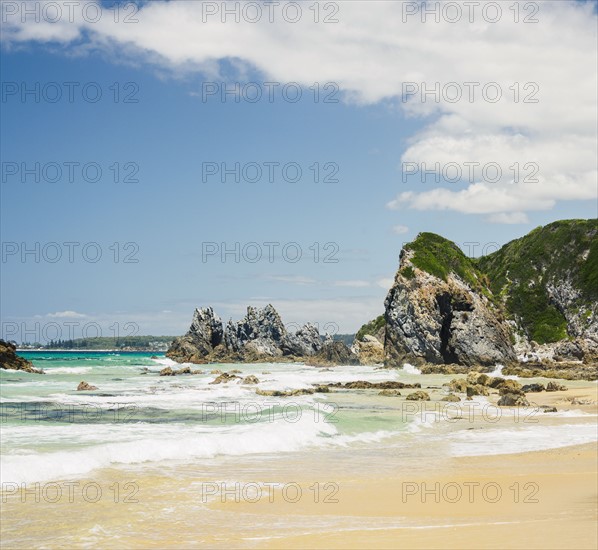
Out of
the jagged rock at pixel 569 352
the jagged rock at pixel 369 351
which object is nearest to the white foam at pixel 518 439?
the jagged rock at pixel 569 352

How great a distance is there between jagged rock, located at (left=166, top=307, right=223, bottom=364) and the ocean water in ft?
295

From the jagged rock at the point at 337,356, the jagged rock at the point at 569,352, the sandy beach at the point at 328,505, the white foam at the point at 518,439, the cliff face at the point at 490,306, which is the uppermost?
the cliff face at the point at 490,306

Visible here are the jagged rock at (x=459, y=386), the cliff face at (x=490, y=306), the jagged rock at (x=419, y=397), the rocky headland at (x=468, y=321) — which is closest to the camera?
the jagged rock at (x=419, y=397)

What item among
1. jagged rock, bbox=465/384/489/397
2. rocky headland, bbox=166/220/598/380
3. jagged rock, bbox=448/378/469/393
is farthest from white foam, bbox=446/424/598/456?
rocky headland, bbox=166/220/598/380

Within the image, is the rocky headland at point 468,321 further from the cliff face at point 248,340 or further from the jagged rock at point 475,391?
the jagged rock at point 475,391

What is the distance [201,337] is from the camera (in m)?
131

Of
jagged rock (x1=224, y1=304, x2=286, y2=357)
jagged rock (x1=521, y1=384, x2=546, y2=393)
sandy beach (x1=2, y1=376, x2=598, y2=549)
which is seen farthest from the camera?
jagged rock (x1=224, y1=304, x2=286, y2=357)

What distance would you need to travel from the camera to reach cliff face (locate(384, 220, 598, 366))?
3292 inches

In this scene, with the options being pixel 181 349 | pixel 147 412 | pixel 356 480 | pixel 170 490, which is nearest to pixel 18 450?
pixel 170 490

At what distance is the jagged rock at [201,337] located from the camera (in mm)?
128625

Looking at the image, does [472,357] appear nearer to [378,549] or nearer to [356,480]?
[356,480]

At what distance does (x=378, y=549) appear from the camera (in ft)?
32.5

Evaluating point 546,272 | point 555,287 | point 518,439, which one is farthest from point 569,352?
point 518,439

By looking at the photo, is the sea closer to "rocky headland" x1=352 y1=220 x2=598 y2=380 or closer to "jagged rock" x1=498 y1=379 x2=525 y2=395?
"jagged rock" x1=498 y1=379 x2=525 y2=395
